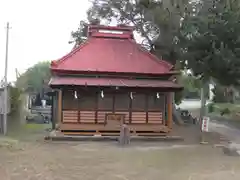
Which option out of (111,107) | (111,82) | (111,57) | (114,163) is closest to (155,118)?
(111,107)

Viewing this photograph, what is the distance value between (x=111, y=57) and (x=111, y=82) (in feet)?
9.41

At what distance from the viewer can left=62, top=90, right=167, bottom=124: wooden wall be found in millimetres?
24109

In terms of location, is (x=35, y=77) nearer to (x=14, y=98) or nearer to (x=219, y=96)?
(x=219, y=96)

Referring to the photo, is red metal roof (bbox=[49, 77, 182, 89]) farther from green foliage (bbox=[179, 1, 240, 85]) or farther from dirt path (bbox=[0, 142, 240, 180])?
dirt path (bbox=[0, 142, 240, 180])

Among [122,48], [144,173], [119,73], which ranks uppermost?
[122,48]

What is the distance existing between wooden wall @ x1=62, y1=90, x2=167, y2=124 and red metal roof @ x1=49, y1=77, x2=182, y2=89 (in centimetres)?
65

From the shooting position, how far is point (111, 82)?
2391 cm

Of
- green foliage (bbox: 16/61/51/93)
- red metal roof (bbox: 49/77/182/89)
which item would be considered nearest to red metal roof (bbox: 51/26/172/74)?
red metal roof (bbox: 49/77/182/89)

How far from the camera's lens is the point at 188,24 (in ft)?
76.5

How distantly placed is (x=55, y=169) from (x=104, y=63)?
13.6 meters

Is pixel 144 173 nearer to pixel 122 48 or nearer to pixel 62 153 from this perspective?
pixel 62 153

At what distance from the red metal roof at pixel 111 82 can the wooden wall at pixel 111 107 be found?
646 millimetres

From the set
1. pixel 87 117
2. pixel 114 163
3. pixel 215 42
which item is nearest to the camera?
pixel 114 163

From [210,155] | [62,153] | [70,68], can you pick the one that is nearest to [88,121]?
[70,68]
